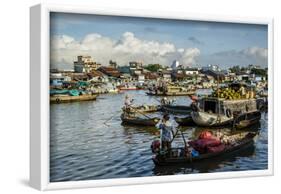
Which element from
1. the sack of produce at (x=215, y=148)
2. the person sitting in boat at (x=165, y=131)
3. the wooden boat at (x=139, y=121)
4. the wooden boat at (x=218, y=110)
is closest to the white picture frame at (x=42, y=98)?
the person sitting in boat at (x=165, y=131)

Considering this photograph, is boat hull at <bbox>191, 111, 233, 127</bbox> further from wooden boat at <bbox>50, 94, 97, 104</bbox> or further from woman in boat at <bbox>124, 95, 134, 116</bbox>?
wooden boat at <bbox>50, 94, 97, 104</bbox>

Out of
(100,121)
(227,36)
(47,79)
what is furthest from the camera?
(227,36)

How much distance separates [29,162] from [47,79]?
2.94 ft

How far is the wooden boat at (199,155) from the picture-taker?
6887mm

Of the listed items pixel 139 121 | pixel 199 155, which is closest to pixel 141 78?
pixel 139 121

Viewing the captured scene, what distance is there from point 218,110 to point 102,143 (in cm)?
147

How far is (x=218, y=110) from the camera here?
736cm

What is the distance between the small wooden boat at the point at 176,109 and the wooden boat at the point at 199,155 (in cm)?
41

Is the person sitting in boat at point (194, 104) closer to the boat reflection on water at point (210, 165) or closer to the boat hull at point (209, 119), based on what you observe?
the boat hull at point (209, 119)

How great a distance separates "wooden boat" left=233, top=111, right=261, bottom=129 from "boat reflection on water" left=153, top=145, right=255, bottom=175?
26 centimetres

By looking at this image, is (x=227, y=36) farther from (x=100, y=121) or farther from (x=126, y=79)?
(x=100, y=121)

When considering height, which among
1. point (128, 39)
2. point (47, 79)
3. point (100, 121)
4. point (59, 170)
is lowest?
point (59, 170)

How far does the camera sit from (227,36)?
741cm
